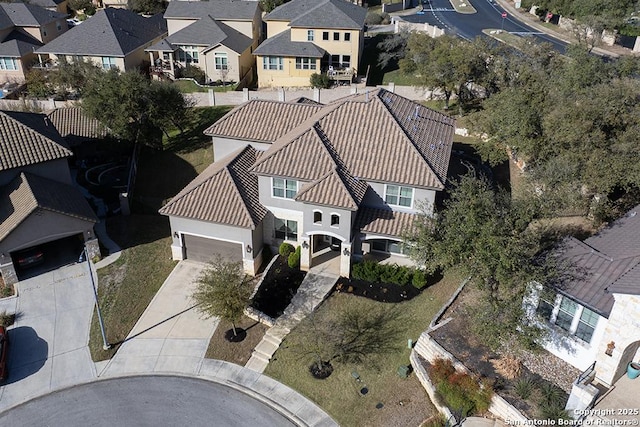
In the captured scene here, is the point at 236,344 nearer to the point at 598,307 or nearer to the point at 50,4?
the point at 598,307

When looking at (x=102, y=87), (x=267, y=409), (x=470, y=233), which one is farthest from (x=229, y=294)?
(x=102, y=87)

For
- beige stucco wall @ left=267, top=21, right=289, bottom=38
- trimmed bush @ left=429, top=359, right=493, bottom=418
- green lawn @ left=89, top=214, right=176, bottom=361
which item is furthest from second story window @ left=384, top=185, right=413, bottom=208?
beige stucco wall @ left=267, top=21, right=289, bottom=38

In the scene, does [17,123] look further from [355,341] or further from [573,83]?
[573,83]

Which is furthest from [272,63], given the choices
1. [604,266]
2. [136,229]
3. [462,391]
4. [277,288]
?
[462,391]

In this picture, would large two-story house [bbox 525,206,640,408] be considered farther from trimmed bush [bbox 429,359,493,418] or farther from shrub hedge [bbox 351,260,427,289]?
shrub hedge [bbox 351,260,427,289]

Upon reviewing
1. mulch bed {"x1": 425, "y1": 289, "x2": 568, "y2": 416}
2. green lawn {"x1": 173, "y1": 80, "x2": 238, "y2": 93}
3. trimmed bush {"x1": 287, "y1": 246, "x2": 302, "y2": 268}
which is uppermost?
green lawn {"x1": 173, "y1": 80, "x2": 238, "y2": 93}
